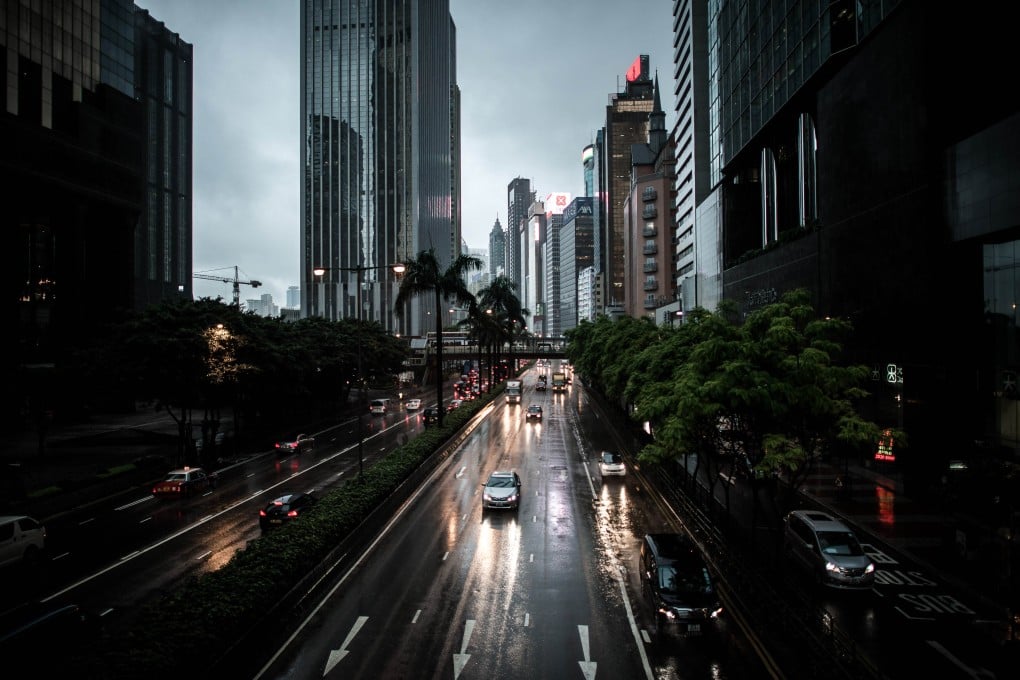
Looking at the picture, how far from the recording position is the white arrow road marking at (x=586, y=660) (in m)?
12.8

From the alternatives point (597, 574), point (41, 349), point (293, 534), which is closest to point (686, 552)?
point (597, 574)

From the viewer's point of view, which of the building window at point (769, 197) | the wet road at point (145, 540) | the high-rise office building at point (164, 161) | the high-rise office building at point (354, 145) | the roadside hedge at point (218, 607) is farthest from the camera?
the high-rise office building at point (354, 145)

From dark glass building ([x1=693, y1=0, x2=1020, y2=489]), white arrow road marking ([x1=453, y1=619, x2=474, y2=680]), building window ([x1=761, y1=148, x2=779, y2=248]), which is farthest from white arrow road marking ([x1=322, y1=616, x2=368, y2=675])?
building window ([x1=761, y1=148, x2=779, y2=248])

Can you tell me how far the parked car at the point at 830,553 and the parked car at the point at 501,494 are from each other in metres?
11.5

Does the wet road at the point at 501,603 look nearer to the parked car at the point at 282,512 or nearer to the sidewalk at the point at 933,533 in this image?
the parked car at the point at 282,512

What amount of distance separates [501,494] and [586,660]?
43.9 ft

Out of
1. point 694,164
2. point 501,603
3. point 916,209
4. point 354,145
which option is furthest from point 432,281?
point 354,145

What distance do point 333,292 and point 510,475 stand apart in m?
173

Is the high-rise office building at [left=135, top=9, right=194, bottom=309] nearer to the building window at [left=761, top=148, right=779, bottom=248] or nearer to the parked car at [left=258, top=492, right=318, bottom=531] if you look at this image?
the building window at [left=761, top=148, right=779, bottom=248]

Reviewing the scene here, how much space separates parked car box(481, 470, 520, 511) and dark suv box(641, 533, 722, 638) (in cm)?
1055

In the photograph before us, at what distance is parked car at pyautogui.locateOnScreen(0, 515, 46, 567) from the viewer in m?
18.6

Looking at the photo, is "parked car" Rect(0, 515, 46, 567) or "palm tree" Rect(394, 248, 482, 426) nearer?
"parked car" Rect(0, 515, 46, 567)

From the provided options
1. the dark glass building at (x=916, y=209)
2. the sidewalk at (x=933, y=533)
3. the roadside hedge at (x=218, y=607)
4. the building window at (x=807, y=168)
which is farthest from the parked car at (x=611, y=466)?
the building window at (x=807, y=168)

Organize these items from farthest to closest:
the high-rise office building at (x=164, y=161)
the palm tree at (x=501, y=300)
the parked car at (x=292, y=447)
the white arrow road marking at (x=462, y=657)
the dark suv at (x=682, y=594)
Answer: the high-rise office building at (x=164, y=161) → the palm tree at (x=501, y=300) → the parked car at (x=292, y=447) → the dark suv at (x=682, y=594) → the white arrow road marking at (x=462, y=657)
